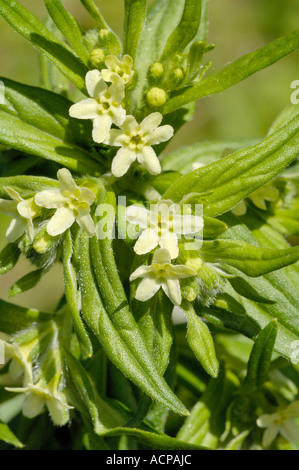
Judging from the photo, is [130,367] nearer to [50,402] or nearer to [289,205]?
[50,402]

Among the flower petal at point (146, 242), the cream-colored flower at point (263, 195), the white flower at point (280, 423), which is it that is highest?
the cream-colored flower at point (263, 195)

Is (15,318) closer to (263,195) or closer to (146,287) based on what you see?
(146,287)

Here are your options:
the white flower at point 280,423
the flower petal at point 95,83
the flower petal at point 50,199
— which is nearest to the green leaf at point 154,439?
the white flower at point 280,423

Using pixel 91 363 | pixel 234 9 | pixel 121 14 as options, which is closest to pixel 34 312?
pixel 91 363

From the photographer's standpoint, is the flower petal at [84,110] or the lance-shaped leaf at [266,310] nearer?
the flower petal at [84,110]

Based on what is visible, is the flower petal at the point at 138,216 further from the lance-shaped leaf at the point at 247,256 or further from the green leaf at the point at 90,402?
the green leaf at the point at 90,402

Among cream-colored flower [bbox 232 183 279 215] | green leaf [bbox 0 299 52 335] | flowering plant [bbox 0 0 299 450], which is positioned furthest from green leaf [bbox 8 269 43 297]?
cream-colored flower [bbox 232 183 279 215]
